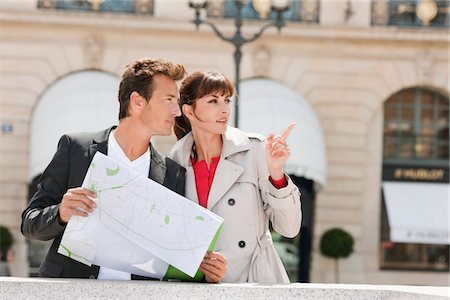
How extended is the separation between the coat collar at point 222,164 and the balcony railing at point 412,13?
17.2m

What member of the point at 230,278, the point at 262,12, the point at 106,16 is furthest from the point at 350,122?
the point at 230,278

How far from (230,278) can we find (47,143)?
15.3 m

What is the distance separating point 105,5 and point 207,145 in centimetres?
1657

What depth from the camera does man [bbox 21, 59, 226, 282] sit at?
12.8 feet

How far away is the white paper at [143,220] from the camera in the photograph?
11.9 ft

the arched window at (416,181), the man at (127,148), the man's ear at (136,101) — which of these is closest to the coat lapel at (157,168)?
the man at (127,148)

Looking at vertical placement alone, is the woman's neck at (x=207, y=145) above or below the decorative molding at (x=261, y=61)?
below

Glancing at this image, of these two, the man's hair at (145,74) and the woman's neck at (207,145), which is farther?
the woman's neck at (207,145)

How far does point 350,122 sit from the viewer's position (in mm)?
20875

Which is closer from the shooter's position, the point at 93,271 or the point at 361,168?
the point at 93,271

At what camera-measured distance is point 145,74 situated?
159 inches

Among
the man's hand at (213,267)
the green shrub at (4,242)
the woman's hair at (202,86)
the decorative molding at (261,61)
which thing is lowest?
the green shrub at (4,242)

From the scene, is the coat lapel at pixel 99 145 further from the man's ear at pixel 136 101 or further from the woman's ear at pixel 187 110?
the woman's ear at pixel 187 110

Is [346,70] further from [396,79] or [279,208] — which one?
[279,208]
